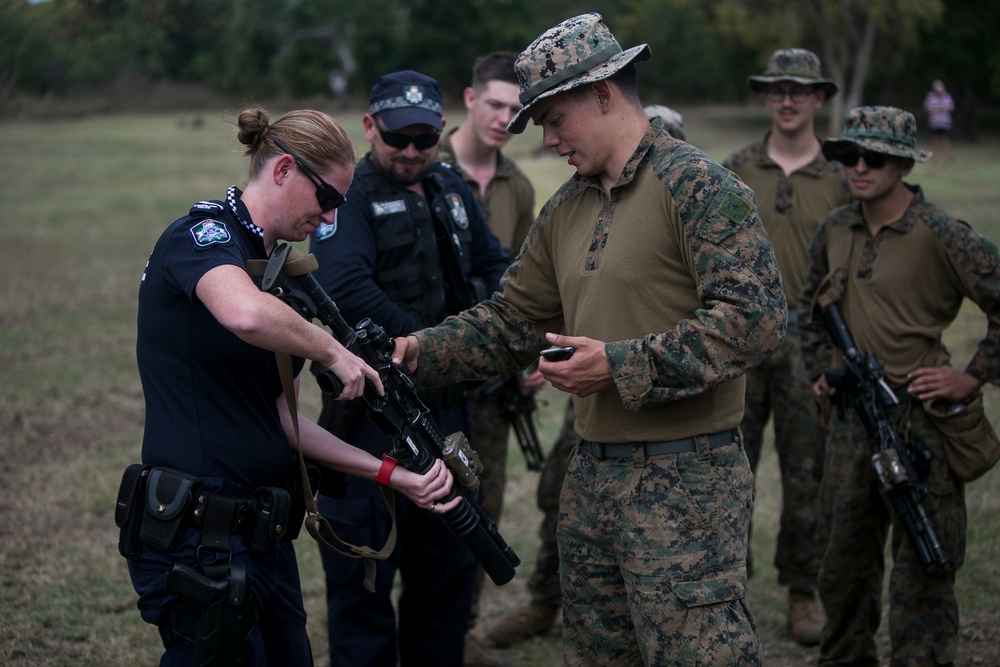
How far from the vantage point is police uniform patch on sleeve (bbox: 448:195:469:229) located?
14.5ft

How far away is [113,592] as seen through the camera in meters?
5.34

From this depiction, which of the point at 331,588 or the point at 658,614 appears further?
the point at 331,588

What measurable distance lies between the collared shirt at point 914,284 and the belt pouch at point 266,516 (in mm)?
2665

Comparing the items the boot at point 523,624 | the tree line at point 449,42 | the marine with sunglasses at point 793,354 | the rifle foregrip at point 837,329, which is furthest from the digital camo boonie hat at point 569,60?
the tree line at point 449,42

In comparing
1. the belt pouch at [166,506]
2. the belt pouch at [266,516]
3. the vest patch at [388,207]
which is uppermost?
the belt pouch at [166,506]

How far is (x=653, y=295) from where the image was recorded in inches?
122

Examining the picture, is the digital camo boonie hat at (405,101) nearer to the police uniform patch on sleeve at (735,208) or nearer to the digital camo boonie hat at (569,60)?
the digital camo boonie hat at (569,60)

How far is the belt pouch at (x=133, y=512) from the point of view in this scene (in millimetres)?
2898

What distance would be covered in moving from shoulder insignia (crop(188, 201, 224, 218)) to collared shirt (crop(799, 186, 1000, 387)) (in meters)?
2.81

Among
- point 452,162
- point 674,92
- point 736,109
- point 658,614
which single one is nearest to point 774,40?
point 736,109

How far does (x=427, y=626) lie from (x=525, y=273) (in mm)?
1677

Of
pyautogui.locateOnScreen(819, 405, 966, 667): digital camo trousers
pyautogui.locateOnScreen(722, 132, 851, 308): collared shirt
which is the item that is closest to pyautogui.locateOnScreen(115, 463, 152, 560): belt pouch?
pyautogui.locateOnScreen(819, 405, 966, 667): digital camo trousers

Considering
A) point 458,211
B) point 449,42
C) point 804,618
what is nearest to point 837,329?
point 804,618

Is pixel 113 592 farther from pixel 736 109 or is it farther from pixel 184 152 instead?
pixel 736 109
